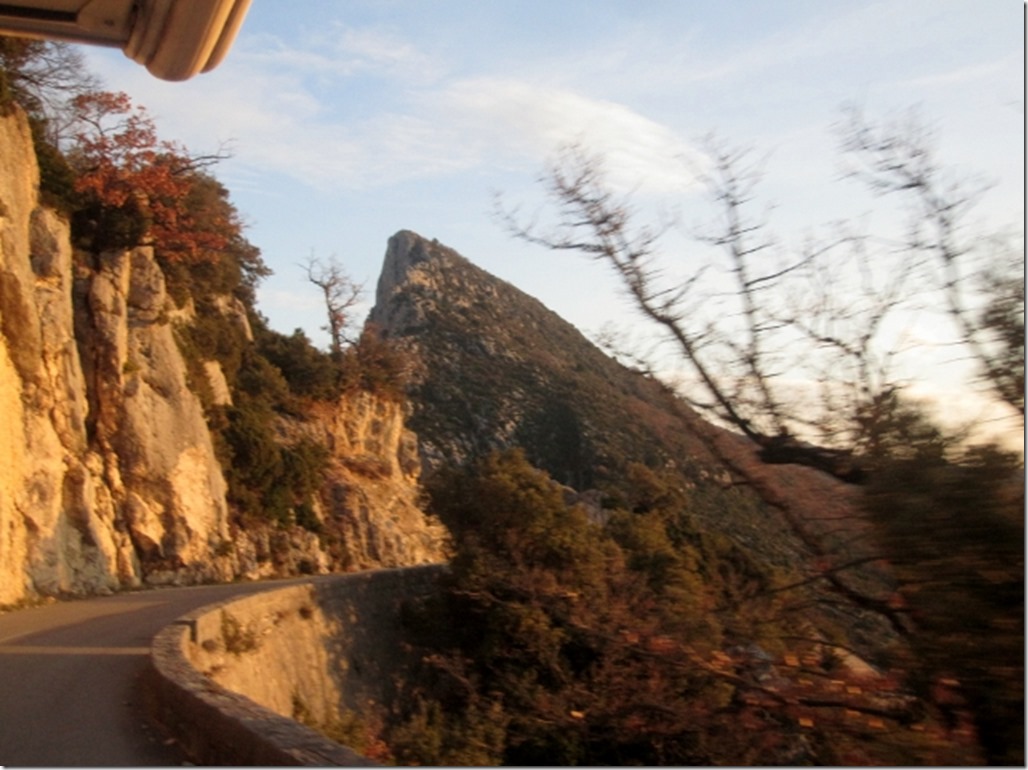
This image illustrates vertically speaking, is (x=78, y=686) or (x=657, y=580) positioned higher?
(x=657, y=580)

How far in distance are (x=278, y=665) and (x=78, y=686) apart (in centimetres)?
554

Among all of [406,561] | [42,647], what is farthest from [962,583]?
[406,561]

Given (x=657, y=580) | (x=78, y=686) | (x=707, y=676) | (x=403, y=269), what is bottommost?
(x=78, y=686)

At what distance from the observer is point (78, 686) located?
10.1 meters

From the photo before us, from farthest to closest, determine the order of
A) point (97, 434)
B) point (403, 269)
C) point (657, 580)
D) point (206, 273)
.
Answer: point (403, 269) < point (206, 273) < point (97, 434) < point (657, 580)

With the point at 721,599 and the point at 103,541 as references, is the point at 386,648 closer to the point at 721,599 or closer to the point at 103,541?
the point at 103,541

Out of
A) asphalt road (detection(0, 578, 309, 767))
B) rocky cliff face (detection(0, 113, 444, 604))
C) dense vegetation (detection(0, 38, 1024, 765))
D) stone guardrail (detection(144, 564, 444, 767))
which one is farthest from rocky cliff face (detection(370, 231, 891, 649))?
rocky cliff face (detection(0, 113, 444, 604))

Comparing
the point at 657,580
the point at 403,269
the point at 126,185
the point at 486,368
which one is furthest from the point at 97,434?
the point at 403,269

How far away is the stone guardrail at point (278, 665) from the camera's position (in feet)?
22.1

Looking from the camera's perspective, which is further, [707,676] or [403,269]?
[403,269]

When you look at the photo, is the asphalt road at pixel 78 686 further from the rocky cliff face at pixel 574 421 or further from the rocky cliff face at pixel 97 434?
the rocky cliff face at pixel 574 421

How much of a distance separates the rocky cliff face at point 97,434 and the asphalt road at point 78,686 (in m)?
2.13

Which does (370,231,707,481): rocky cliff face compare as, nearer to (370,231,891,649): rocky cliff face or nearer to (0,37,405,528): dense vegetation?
(370,231,891,649): rocky cliff face

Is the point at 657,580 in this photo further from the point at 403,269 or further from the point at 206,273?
the point at 403,269
